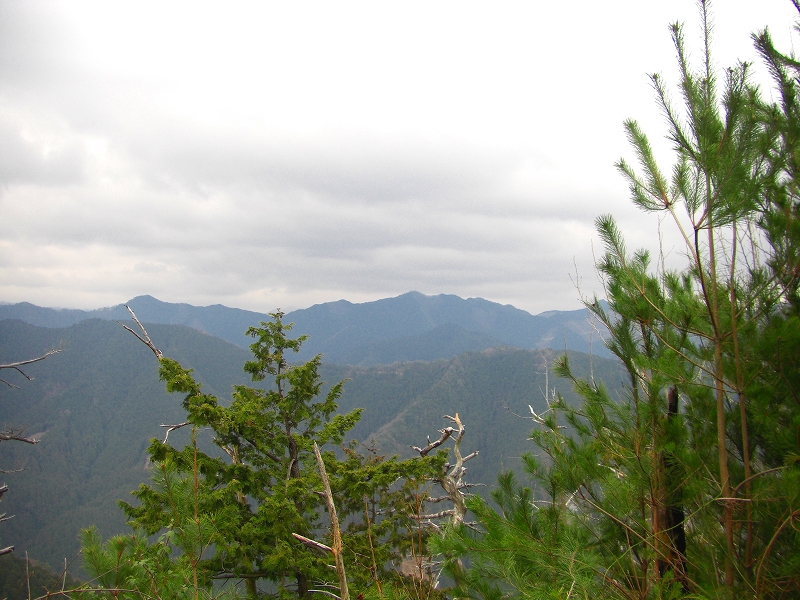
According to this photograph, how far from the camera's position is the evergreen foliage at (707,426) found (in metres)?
2.49

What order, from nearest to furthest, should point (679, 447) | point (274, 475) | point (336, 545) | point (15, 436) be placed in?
point (336, 545)
point (679, 447)
point (15, 436)
point (274, 475)

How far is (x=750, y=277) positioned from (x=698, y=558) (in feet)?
5.56

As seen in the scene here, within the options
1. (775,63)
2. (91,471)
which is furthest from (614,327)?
(91,471)

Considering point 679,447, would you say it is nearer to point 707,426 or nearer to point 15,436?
point 707,426

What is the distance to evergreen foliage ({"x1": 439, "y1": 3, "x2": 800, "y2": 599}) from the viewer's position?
2.49 m

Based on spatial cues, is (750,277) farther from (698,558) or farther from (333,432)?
(333,432)

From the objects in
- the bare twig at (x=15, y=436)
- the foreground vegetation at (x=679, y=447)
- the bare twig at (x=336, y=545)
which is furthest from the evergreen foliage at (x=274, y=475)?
the bare twig at (x=336, y=545)

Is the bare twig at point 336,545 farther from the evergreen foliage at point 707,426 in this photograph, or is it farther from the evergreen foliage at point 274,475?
the evergreen foliage at point 274,475

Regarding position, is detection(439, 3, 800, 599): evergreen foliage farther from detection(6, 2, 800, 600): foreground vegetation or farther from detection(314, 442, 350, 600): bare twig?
detection(314, 442, 350, 600): bare twig

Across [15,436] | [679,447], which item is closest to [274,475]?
[15,436]

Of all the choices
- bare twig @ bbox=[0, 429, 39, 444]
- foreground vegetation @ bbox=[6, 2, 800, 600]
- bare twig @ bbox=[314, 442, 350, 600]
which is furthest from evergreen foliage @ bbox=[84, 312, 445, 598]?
bare twig @ bbox=[314, 442, 350, 600]

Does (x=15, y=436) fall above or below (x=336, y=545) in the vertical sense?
below

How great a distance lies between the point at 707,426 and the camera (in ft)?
10.3

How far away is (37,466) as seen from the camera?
16900cm
